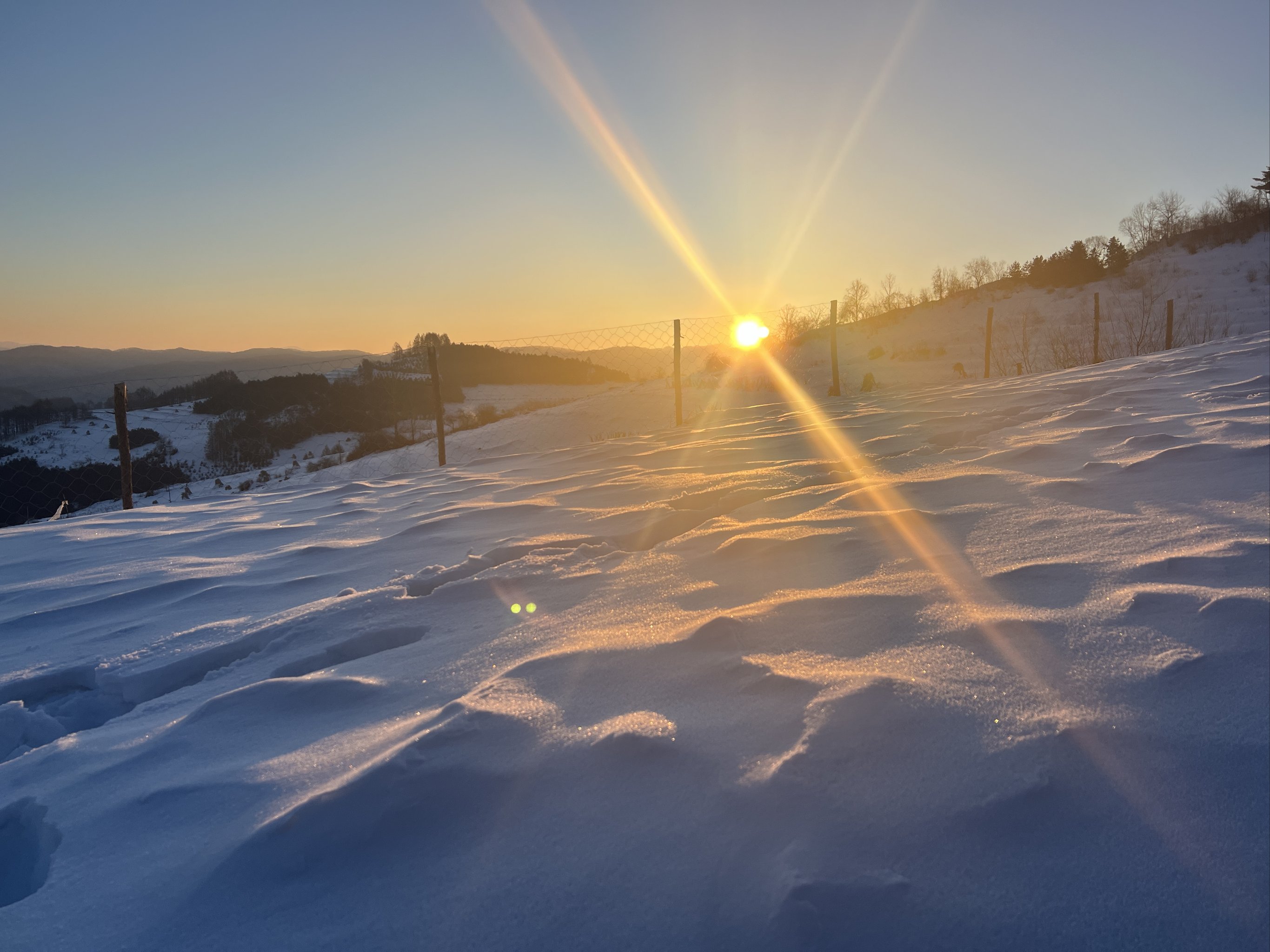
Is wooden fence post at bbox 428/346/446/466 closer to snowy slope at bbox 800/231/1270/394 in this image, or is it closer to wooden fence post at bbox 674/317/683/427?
wooden fence post at bbox 674/317/683/427

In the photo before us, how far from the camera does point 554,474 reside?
16.9 ft

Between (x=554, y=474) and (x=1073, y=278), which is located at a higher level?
(x=1073, y=278)

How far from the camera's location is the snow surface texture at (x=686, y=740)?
900 millimetres

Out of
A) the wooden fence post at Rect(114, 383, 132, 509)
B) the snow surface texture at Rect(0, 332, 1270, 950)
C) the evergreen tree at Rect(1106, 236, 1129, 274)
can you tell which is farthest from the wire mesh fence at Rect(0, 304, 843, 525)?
the evergreen tree at Rect(1106, 236, 1129, 274)

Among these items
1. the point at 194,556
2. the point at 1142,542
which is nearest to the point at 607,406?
the point at 194,556

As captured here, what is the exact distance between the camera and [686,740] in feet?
4.03

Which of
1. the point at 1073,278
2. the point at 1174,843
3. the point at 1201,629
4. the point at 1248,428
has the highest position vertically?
the point at 1073,278

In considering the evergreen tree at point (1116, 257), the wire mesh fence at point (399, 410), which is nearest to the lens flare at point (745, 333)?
the wire mesh fence at point (399, 410)

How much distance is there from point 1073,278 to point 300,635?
33.6 metres

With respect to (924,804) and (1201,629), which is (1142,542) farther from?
(924,804)

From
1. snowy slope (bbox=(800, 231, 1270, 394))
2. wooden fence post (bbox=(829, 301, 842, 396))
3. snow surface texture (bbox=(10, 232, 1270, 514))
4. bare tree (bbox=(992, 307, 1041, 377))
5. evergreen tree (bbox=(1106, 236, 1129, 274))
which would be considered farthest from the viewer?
evergreen tree (bbox=(1106, 236, 1129, 274))

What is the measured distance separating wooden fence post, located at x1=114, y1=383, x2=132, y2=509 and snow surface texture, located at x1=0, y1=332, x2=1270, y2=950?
6.43m

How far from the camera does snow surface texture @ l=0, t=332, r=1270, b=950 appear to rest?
2.95 feet

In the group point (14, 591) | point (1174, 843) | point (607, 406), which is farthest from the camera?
point (607, 406)
